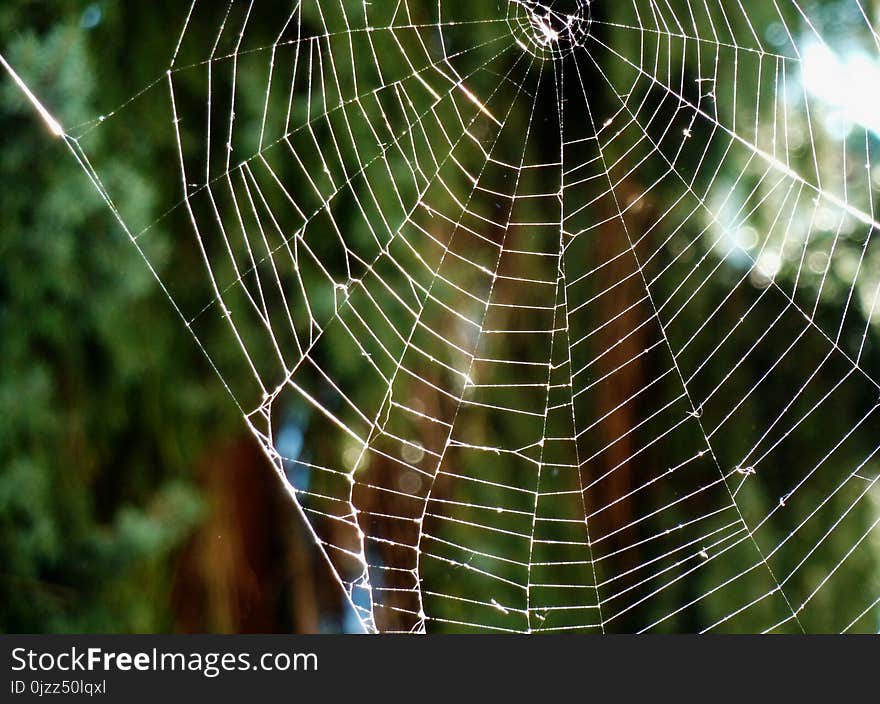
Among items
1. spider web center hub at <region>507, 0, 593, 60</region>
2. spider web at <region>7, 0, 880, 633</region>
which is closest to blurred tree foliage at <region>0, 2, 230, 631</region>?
spider web at <region>7, 0, 880, 633</region>

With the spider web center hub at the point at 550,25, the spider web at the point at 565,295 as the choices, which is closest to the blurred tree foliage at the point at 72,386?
the spider web at the point at 565,295

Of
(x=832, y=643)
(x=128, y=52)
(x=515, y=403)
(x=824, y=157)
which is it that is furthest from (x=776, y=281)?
(x=128, y=52)

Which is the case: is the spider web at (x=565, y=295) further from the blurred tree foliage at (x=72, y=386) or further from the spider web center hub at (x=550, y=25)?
the blurred tree foliage at (x=72, y=386)

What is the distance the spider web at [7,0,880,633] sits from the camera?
1.40 m

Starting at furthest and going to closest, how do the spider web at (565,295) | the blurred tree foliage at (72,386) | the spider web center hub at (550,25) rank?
the spider web center hub at (550,25), the spider web at (565,295), the blurred tree foliage at (72,386)

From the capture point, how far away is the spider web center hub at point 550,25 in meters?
1.54

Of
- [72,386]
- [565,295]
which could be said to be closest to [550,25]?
[565,295]

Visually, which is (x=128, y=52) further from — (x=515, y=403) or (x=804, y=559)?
(x=804, y=559)

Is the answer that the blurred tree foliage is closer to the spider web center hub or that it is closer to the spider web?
the spider web

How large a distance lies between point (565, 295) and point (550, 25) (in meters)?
0.49

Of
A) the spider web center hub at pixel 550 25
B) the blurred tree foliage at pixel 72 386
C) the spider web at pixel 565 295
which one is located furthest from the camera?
the spider web center hub at pixel 550 25

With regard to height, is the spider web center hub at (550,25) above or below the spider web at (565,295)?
above

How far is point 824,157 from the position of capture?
5.39ft

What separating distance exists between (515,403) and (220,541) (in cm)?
56
